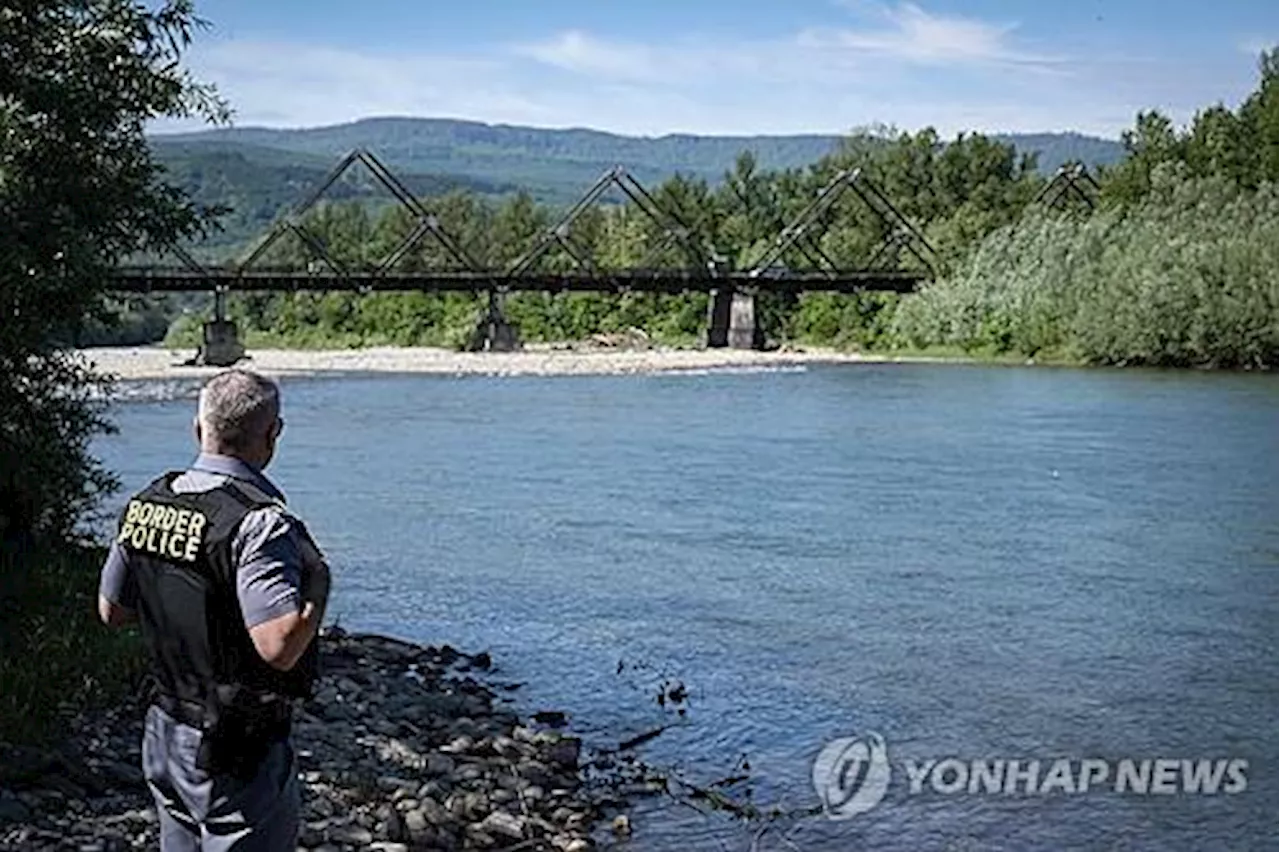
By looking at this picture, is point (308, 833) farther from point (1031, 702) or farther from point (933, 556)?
point (933, 556)

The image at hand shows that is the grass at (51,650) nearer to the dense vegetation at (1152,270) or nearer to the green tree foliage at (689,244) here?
the dense vegetation at (1152,270)

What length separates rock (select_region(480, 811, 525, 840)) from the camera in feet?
34.0

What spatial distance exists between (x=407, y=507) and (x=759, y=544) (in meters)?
6.91

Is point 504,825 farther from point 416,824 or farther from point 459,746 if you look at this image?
point 459,746

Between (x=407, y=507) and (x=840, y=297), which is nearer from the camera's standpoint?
(x=407, y=507)


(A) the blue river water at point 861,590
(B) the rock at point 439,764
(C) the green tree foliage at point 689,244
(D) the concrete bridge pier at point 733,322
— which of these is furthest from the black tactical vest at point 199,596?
(D) the concrete bridge pier at point 733,322

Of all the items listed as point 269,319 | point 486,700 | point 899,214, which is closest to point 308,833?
point 486,700

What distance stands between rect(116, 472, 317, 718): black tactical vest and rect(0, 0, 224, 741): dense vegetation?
6218 millimetres

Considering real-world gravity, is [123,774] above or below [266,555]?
below

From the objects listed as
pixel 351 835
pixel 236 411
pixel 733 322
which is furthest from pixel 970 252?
pixel 236 411

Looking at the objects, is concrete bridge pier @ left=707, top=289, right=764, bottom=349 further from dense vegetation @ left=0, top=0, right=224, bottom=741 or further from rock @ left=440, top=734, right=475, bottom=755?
rock @ left=440, top=734, right=475, bottom=755

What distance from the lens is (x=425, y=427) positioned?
44.8 meters

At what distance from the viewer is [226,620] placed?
5.59 m

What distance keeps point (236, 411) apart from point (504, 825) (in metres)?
5.40
